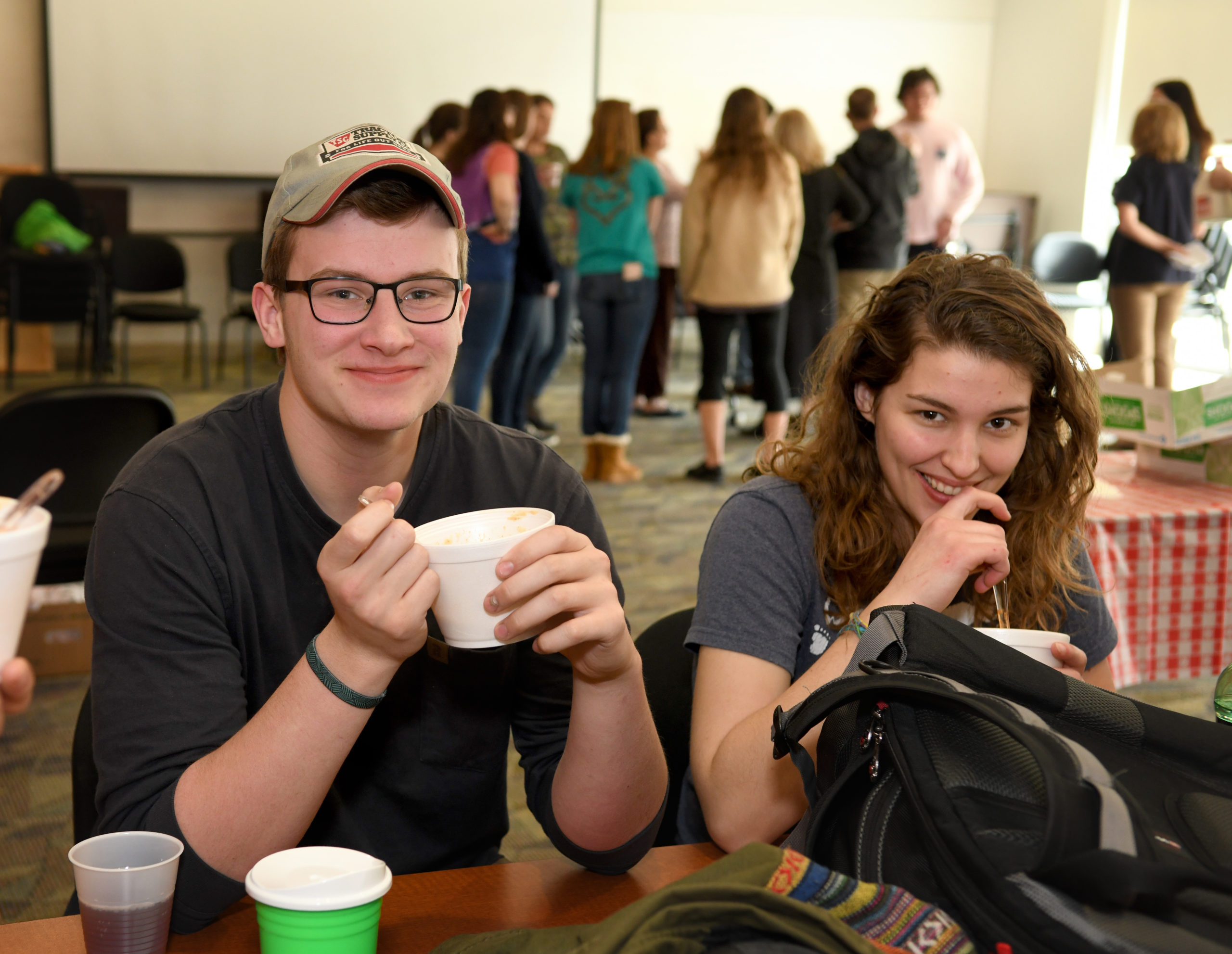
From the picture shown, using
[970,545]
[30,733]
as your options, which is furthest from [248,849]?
[30,733]

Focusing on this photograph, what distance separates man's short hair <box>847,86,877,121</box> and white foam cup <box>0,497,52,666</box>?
5.48 m

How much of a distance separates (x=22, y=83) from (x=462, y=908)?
28.1ft

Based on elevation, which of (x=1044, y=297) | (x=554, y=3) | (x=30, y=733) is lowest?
(x=30, y=733)

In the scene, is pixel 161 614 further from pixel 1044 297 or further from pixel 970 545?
pixel 1044 297

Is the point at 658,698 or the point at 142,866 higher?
the point at 142,866

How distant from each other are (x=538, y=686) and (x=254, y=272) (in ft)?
22.2

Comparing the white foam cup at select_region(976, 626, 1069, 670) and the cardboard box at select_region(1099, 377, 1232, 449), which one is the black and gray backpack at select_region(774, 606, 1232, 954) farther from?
the cardboard box at select_region(1099, 377, 1232, 449)

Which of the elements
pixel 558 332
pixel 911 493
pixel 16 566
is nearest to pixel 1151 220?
pixel 558 332

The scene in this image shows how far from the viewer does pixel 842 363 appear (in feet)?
5.06

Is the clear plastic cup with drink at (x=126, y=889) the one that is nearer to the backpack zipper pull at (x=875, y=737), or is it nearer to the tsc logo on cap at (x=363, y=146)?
the backpack zipper pull at (x=875, y=737)

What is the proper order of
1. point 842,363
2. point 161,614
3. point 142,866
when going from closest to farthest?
point 142,866, point 161,614, point 842,363

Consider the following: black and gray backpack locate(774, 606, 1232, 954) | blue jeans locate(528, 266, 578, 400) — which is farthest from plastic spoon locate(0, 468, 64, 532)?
blue jeans locate(528, 266, 578, 400)

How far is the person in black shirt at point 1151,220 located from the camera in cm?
560

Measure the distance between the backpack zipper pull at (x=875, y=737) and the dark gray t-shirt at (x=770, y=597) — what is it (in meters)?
0.53
